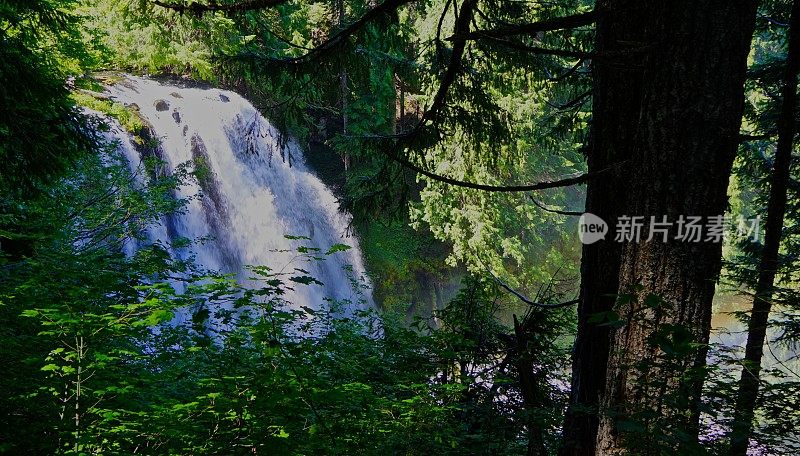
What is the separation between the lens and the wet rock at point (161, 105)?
13805mm

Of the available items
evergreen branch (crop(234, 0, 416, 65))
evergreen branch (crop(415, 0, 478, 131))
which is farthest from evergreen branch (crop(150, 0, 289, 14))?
evergreen branch (crop(415, 0, 478, 131))

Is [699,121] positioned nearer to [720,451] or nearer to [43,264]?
[720,451]

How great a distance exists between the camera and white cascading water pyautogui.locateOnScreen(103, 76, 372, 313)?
1333cm

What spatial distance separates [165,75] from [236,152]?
449cm

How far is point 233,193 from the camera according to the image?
14844 millimetres

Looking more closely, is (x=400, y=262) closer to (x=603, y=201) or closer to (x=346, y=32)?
(x=346, y=32)

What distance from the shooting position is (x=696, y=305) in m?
2.16

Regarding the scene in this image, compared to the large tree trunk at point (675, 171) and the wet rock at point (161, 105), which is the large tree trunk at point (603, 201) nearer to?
the large tree trunk at point (675, 171)

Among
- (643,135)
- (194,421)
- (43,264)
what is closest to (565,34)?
(643,135)

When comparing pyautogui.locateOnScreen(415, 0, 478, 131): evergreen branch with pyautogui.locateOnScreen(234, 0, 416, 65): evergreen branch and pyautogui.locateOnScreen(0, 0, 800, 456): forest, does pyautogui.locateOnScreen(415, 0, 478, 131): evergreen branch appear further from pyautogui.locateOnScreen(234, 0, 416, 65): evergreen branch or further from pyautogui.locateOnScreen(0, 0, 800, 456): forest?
pyautogui.locateOnScreen(234, 0, 416, 65): evergreen branch

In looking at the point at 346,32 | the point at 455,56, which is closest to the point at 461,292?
the point at 455,56

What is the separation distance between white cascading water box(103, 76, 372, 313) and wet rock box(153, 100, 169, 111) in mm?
28

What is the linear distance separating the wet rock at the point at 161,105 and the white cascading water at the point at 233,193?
0.09 ft

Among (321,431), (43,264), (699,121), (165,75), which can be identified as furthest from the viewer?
(165,75)
